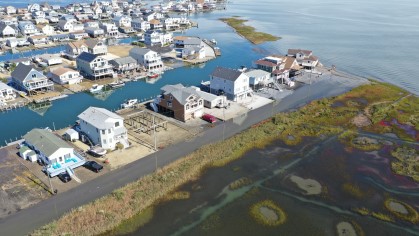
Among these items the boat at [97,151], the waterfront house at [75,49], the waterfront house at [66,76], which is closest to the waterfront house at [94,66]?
the waterfront house at [66,76]

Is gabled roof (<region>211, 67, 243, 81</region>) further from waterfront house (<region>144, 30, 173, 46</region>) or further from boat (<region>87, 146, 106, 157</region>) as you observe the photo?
waterfront house (<region>144, 30, 173, 46</region>)

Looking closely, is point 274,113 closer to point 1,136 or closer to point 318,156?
point 318,156

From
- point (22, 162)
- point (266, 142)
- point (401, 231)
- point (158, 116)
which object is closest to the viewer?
point (401, 231)

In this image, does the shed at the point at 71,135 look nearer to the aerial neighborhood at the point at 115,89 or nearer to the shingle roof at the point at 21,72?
the aerial neighborhood at the point at 115,89

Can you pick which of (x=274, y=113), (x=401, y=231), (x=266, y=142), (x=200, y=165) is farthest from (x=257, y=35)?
(x=401, y=231)

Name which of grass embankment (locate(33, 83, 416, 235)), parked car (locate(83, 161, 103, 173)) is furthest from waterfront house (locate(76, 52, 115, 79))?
grass embankment (locate(33, 83, 416, 235))
